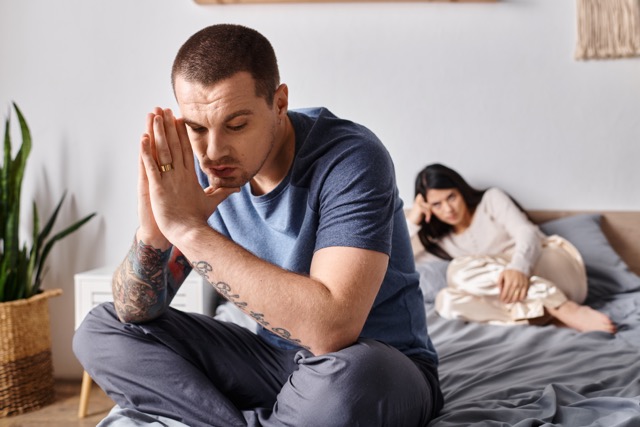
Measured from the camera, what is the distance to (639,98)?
9.59 feet

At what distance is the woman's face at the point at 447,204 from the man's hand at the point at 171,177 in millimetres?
1626

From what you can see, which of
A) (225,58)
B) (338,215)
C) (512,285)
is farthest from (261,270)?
(512,285)

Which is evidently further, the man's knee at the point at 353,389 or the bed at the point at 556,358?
the bed at the point at 556,358

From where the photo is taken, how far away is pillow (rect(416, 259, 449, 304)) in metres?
2.58

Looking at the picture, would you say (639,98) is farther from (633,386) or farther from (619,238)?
(633,386)

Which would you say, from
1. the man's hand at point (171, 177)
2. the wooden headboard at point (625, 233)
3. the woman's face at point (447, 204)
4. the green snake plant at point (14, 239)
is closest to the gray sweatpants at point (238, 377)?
the man's hand at point (171, 177)

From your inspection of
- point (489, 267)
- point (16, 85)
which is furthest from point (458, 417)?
point (16, 85)

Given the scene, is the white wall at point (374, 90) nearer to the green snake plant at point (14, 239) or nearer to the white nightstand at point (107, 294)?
the green snake plant at point (14, 239)

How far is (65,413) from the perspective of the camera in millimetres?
2578

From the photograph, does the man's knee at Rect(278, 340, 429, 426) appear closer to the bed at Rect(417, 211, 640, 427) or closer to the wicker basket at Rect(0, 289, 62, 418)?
the bed at Rect(417, 211, 640, 427)

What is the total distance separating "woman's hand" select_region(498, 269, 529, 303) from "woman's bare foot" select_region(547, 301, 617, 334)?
0.35 ft

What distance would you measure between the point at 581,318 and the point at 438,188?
791 mm

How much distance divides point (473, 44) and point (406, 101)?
0.38 metres

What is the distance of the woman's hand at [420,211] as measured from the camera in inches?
A: 112
